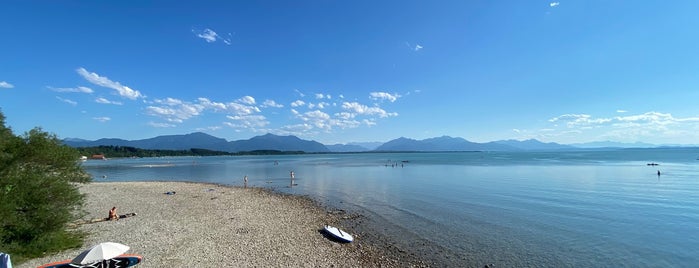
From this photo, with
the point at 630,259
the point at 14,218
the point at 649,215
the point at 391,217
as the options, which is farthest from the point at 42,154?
the point at 649,215

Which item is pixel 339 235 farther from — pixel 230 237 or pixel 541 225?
pixel 541 225

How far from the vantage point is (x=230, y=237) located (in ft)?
54.0

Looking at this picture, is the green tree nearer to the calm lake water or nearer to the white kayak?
the white kayak

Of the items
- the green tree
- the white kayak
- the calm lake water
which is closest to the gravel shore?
the white kayak

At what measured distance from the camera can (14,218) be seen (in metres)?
11.4

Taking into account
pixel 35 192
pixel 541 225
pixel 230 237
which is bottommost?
pixel 541 225

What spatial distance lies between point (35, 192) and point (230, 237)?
745 cm

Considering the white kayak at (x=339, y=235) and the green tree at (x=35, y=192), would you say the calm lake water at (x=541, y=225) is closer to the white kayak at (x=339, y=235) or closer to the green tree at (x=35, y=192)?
the white kayak at (x=339, y=235)

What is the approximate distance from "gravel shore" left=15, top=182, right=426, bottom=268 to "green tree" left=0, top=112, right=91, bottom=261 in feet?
2.68

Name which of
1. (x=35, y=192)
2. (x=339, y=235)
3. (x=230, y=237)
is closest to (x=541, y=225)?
(x=339, y=235)

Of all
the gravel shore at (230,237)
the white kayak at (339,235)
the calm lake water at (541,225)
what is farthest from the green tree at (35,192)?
the calm lake water at (541,225)

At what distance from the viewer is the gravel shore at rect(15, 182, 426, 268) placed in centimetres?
1300

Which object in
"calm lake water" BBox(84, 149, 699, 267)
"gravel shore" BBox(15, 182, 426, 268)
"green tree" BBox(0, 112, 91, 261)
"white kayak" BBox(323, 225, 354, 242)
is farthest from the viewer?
"white kayak" BBox(323, 225, 354, 242)

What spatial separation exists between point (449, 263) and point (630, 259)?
7.64m
